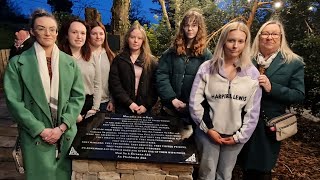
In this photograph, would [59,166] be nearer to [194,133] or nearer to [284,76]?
[194,133]

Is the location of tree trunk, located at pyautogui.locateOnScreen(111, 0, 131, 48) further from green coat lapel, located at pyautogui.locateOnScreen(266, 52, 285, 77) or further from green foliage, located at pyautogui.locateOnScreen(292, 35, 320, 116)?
green coat lapel, located at pyautogui.locateOnScreen(266, 52, 285, 77)

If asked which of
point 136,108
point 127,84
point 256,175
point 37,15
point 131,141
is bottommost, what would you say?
point 256,175

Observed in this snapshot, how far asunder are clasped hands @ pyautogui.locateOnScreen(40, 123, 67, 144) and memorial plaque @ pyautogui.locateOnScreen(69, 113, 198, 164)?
146 millimetres

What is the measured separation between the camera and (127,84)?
3264 millimetres

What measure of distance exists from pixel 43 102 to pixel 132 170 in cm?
89

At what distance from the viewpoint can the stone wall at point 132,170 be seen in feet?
7.75

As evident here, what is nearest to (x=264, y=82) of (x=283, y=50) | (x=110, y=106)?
(x=283, y=50)

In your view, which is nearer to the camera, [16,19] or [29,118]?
[29,118]

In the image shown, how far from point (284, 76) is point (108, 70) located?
1.82 meters

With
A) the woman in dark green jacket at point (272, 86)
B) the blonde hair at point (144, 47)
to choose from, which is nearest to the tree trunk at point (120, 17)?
the blonde hair at point (144, 47)

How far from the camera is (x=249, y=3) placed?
18.8 ft

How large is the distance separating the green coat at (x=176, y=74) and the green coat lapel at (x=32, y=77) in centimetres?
122

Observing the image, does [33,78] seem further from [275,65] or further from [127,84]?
[275,65]

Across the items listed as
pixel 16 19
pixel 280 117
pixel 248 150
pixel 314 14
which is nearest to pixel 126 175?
pixel 248 150
